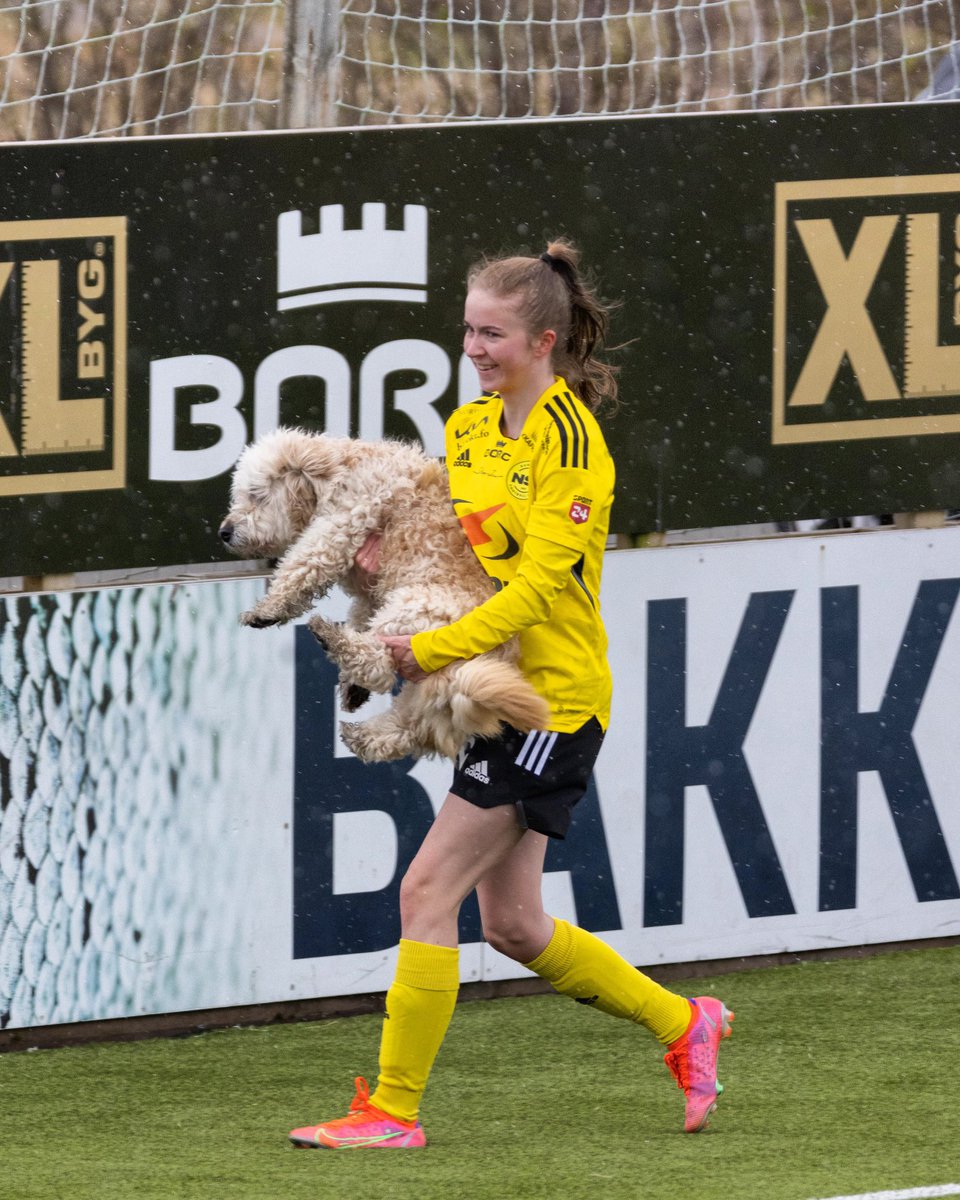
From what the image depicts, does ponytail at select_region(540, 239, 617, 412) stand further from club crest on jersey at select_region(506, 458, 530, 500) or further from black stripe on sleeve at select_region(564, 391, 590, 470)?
club crest on jersey at select_region(506, 458, 530, 500)

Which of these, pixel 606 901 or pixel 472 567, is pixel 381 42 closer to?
pixel 472 567

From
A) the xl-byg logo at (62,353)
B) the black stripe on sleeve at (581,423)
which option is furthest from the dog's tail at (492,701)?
the xl-byg logo at (62,353)

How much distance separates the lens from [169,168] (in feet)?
15.9

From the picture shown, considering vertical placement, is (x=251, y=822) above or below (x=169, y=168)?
below

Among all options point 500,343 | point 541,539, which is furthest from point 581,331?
point 541,539

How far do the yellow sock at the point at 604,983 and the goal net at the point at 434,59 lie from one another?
2230 mm

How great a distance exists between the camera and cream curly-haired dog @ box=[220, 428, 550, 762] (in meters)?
3.82

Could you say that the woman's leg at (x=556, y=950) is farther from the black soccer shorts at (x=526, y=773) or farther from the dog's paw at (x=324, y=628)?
the dog's paw at (x=324, y=628)

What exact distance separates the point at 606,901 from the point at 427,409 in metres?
1.43

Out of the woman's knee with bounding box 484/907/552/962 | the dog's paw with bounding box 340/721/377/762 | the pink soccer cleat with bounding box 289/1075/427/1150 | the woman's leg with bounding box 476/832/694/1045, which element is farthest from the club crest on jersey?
the pink soccer cleat with bounding box 289/1075/427/1150

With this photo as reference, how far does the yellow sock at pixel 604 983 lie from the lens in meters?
4.18

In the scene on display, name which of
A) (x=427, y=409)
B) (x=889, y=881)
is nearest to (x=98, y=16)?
(x=427, y=409)

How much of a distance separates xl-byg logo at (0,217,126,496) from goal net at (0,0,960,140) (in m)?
0.33

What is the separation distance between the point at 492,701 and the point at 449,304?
175cm
